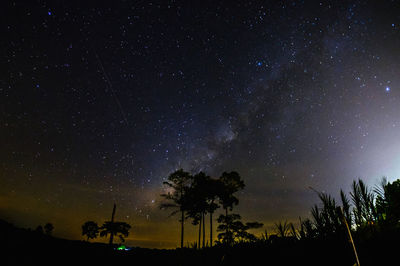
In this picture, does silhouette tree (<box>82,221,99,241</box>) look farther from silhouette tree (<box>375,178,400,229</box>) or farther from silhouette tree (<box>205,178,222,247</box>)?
silhouette tree (<box>375,178,400,229</box>)

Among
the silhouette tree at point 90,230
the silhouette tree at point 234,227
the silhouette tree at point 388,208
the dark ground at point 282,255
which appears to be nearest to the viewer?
the dark ground at point 282,255

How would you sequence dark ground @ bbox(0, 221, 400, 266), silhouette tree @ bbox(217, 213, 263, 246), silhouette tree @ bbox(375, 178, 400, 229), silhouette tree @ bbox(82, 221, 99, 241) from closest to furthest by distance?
dark ground @ bbox(0, 221, 400, 266) → silhouette tree @ bbox(375, 178, 400, 229) → silhouette tree @ bbox(217, 213, 263, 246) → silhouette tree @ bbox(82, 221, 99, 241)

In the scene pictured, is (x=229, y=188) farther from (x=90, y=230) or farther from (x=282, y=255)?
(x=90, y=230)

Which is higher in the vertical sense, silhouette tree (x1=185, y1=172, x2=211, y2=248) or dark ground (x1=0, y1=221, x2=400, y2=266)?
silhouette tree (x1=185, y1=172, x2=211, y2=248)

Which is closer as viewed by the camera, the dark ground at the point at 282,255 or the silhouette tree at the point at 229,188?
the dark ground at the point at 282,255

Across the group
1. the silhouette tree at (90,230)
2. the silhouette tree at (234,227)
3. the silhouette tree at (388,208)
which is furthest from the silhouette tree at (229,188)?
the silhouette tree at (90,230)

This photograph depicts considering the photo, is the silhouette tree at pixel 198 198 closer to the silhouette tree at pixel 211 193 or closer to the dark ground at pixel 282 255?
the silhouette tree at pixel 211 193

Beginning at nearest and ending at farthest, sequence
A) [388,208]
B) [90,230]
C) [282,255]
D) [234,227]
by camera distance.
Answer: [282,255] → [388,208] → [234,227] → [90,230]

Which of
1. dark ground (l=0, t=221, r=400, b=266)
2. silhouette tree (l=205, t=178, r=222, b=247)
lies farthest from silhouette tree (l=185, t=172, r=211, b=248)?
dark ground (l=0, t=221, r=400, b=266)

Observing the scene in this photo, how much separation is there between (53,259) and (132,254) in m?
4.16

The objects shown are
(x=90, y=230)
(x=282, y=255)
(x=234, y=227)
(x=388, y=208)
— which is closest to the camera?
(x=282, y=255)

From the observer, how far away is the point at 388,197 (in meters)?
11.8

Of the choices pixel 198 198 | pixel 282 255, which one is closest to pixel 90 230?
pixel 198 198

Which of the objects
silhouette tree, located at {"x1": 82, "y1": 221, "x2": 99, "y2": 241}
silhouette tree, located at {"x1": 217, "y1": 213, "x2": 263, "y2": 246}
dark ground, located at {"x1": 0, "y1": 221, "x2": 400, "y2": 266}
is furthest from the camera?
silhouette tree, located at {"x1": 82, "y1": 221, "x2": 99, "y2": 241}
